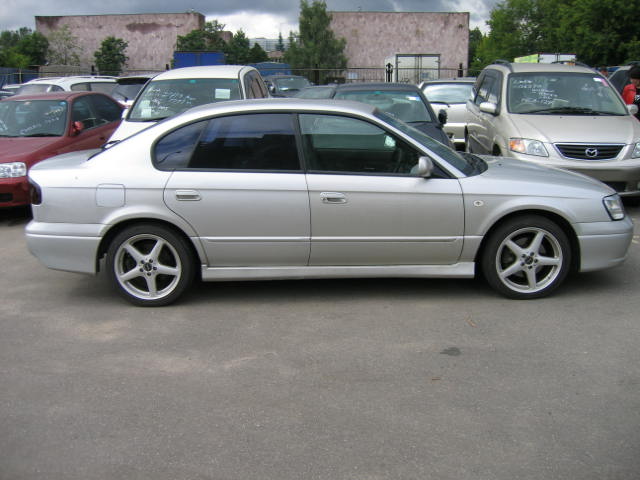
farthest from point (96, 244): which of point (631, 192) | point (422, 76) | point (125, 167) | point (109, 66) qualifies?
point (109, 66)

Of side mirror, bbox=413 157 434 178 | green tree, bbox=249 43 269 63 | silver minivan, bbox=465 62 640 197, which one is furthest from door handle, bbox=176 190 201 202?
green tree, bbox=249 43 269 63

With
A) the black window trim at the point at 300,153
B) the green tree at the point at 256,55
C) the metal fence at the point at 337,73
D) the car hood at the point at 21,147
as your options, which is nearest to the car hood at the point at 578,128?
the black window trim at the point at 300,153

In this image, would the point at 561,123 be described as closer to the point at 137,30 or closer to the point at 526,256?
the point at 526,256

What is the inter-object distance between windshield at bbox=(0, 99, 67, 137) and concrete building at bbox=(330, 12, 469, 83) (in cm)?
4032

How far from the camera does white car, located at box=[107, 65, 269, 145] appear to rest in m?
9.16

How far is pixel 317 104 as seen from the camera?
5.39 meters

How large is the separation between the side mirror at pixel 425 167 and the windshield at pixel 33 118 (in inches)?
241

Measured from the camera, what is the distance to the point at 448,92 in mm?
14617

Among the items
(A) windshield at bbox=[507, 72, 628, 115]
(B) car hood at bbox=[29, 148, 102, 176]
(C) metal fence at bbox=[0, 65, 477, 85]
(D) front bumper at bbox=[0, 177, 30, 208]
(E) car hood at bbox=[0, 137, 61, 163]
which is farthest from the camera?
(C) metal fence at bbox=[0, 65, 477, 85]

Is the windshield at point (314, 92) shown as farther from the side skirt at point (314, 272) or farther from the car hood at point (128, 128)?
the side skirt at point (314, 272)

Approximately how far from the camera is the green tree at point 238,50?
5296 centimetres

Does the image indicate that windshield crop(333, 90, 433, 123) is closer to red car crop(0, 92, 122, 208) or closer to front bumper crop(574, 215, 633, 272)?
red car crop(0, 92, 122, 208)

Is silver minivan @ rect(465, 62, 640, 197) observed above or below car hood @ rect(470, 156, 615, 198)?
above

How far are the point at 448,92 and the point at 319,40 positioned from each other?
3469 centimetres
